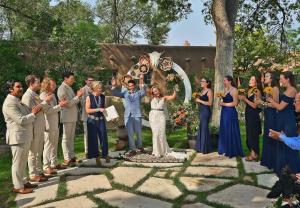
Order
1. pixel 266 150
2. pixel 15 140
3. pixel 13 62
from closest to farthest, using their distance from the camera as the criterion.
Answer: pixel 15 140
pixel 266 150
pixel 13 62

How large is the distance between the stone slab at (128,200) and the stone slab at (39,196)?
90 centimetres

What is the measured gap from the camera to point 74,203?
21.3ft

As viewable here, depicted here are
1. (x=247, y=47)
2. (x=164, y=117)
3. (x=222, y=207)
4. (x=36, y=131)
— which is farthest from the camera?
(x=247, y=47)

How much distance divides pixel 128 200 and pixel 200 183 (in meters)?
1.67

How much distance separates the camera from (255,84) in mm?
9000

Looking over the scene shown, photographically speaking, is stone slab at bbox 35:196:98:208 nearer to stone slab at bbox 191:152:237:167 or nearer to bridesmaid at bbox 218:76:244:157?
stone slab at bbox 191:152:237:167

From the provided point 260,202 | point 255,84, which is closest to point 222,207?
point 260,202

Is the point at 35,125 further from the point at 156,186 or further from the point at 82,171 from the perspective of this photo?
the point at 156,186

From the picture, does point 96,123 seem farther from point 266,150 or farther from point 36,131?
point 266,150

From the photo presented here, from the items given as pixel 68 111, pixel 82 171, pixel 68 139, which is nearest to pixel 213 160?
pixel 82 171

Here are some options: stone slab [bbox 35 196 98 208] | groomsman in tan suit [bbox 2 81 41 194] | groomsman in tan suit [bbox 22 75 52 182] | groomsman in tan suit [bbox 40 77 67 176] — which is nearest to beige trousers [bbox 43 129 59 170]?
groomsman in tan suit [bbox 40 77 67 176]

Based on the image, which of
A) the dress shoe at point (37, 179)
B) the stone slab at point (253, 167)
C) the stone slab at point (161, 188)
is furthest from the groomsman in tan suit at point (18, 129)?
the stone slab at point (253, 167)

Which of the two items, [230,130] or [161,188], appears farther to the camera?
[230,130]

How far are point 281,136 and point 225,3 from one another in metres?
8.72
